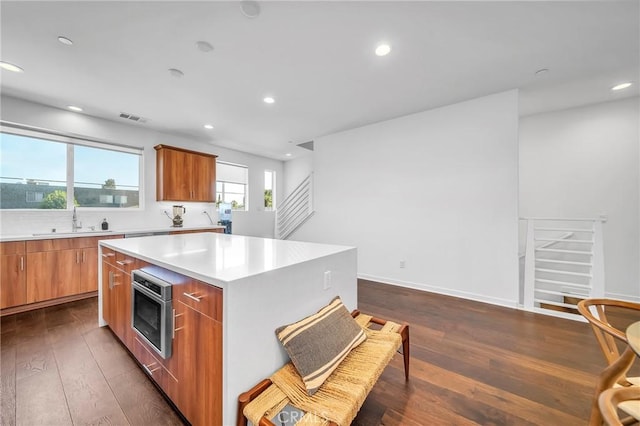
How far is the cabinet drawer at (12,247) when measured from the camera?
8.95ft

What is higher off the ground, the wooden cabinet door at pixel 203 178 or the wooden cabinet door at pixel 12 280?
the wooden cabinet door at pixel 203 178

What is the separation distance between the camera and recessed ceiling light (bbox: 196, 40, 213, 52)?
2.09 metres

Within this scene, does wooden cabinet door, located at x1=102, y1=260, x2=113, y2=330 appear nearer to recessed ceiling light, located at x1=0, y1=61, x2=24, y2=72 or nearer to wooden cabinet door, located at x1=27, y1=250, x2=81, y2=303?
wooden cabinet door, located at x1=27, y1=250, x2=81, y2=303

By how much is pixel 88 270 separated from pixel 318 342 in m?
3.95

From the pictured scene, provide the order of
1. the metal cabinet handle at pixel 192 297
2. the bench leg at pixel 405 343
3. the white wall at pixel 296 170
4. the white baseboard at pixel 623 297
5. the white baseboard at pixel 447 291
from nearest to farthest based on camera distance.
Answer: the metal cabinet handle at pixel 192 297 < the bench leg at pixel 405 343 < the white baseboard at pixel 447 291 < the white baseboard at pixel 623 297 < the white wall at pixel 296 170

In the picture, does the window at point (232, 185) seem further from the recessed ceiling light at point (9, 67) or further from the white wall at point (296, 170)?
the recessed ceiling light at point (9, 67)

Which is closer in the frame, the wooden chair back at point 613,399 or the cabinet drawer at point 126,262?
the wooden chair back at point 613,399

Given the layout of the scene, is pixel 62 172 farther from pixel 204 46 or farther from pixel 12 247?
pixel 204 46

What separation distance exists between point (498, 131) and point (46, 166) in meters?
6.44

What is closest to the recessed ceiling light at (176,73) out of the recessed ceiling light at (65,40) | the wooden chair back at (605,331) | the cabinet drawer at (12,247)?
the recessed ceiling light at (65,40)

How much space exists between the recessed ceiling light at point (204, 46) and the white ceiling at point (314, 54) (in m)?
0.04

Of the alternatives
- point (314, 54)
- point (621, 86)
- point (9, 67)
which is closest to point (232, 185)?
point (9, 67)

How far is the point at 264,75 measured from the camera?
262 cm

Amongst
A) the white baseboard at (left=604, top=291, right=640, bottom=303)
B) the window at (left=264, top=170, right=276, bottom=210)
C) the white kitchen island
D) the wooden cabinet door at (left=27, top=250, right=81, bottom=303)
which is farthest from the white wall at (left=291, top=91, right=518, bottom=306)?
the wooden cabinet door at (left=27, top=250, right=81, bottom=303)
